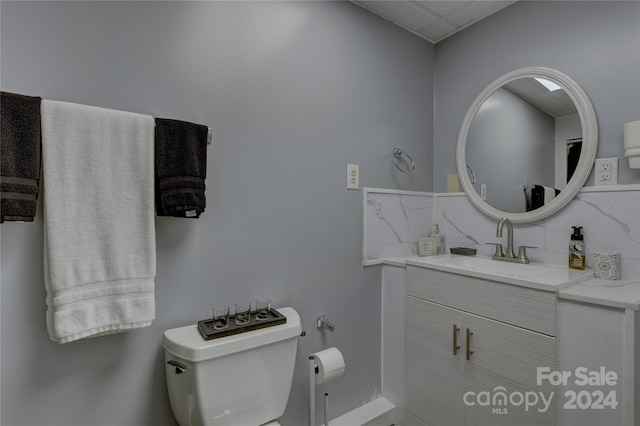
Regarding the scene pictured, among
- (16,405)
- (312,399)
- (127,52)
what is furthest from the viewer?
(312,399)

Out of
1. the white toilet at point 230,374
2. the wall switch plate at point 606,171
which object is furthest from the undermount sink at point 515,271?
the white toilet at point 230,374

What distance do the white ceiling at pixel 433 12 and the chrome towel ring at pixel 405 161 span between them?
0.73 metres

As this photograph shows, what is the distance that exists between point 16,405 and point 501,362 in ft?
5.24

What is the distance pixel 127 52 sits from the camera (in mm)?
1024

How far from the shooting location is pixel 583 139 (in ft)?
4.51

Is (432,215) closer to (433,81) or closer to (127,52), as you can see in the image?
(433,81)

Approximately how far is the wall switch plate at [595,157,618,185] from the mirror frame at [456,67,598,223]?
3 cm

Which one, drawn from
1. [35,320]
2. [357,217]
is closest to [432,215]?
[357,217]

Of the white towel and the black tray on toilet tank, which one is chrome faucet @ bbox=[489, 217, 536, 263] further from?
the white towel

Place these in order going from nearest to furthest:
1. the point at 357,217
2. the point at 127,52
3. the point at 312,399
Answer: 1. the point at 127,52
2. the point at 312,399
3. the point at 357,217

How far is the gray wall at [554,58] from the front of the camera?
1275 mm

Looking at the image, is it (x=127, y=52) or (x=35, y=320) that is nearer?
(x=35, y=320)

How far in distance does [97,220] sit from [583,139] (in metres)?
1.93

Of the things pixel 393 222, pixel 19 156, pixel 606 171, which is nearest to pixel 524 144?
pixel 606 171
